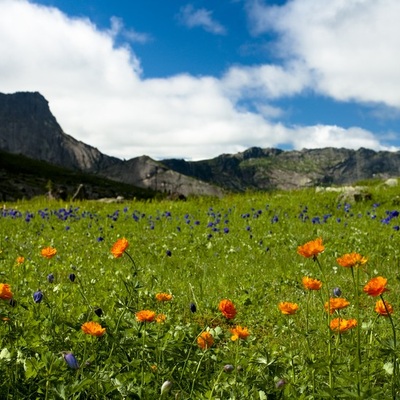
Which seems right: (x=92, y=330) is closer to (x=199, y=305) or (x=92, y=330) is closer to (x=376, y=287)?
(x=376, y=287)

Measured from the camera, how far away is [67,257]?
877cm

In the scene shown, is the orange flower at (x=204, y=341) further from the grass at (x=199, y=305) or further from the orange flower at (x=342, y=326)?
the orange flower at (x=342, y=326)

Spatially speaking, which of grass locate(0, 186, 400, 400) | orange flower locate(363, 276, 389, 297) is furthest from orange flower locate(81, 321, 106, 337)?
orange flower locate(363, 276, 389, 297)

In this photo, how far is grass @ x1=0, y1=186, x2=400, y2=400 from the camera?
2.92m

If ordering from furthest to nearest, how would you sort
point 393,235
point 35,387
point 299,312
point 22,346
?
point 393,235 < point 299,312 < point 22,346 < point 35,387

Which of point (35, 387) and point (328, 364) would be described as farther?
point (35, 387)

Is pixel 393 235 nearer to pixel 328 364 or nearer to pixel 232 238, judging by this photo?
pixel 232 238

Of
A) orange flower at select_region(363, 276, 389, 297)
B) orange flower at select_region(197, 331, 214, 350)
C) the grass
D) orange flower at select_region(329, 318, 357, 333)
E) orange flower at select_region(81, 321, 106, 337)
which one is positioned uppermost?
orange flower at select_region(363, 276, 389, 297)

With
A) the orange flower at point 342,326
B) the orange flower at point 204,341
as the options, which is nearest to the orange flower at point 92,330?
the orange flower at point 204,341

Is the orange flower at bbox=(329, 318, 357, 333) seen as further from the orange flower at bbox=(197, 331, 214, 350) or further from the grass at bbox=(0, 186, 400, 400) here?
the orange flower at bbox=(197, 331, 214, 350)

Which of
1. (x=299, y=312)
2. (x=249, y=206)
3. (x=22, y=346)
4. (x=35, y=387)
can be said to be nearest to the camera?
(x=35, y=387)

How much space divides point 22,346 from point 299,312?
346 centimetres

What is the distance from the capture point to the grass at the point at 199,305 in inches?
115

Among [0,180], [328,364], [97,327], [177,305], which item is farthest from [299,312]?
[0,180]
